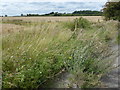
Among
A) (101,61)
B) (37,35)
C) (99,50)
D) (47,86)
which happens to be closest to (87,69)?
(101,61)

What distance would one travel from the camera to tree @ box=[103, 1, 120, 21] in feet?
36.7

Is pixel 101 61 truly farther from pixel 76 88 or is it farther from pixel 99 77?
pixel 76 88

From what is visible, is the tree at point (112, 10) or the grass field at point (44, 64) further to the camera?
the tree at point (112, 10)

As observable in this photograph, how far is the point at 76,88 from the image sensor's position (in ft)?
9.30

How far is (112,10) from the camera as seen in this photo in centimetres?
1160

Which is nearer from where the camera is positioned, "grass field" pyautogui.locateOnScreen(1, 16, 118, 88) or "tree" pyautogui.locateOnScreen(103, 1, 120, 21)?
"grass field" pyautogui.locateOnScreen(1, 16, 118, 88)

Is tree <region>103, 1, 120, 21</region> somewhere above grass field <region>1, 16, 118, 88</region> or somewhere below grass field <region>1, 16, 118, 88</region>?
above

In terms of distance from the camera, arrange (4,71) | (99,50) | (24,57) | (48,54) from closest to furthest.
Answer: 1. (4,71)
2. (24,57)
3. (48,54)
4. (99,50)

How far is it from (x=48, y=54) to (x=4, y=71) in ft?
3.24

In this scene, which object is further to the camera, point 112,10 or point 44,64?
point 112,10

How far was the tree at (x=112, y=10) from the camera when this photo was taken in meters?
11.2

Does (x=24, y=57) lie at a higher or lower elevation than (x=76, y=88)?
higher

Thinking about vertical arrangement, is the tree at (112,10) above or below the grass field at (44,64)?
above

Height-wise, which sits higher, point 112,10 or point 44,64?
point 112,10
